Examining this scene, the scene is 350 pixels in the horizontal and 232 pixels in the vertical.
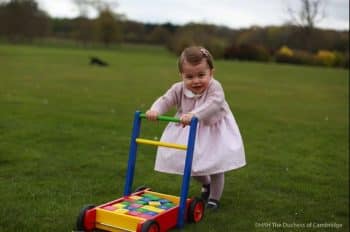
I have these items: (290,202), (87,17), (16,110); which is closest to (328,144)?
(290,202)

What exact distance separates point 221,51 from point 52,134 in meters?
44.0

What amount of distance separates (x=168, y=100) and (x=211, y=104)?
1.60 ft

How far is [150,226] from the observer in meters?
4.05

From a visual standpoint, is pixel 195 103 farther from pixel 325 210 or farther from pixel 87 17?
pixel 87 17

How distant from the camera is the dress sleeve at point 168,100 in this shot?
5.04m

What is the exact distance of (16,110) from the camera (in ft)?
36.8

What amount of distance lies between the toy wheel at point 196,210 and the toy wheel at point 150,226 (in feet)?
1.89

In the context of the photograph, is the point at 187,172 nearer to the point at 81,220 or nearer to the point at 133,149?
the point at 133,149

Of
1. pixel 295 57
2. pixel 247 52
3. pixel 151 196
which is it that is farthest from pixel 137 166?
pixel 247 52

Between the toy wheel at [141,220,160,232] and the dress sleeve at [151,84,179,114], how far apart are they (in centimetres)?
125

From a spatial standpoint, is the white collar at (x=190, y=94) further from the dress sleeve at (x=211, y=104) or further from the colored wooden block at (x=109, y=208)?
the colored wooden block at (x=109, y=208)

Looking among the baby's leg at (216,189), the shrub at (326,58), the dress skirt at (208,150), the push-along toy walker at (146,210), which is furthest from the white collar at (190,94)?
the shrub at (326,58)

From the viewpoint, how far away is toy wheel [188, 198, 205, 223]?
186 inches

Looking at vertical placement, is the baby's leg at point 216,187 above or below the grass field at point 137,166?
above
